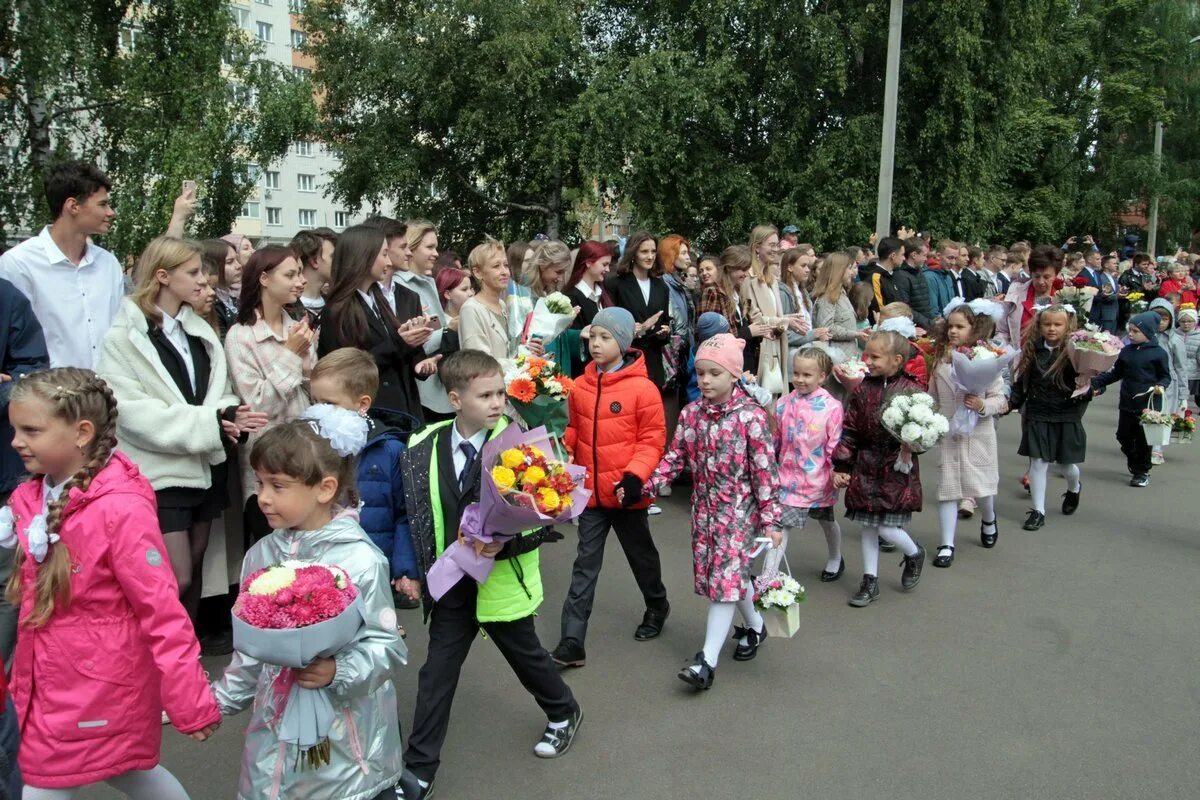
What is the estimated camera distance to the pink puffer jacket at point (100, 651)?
3.04m

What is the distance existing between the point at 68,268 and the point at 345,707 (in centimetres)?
318

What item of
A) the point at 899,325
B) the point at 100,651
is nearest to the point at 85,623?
the point at 100,651

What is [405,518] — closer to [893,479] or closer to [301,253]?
[301,253]

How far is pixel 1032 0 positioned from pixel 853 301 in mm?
15329

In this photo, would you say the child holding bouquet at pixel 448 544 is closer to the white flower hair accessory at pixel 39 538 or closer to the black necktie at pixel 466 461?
the black necktie at pixel 466 461

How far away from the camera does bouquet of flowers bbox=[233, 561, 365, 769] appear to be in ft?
9.23

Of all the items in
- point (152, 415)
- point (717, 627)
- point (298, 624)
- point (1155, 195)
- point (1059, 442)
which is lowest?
point (717, 627)

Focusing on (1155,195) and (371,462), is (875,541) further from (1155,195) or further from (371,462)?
(1155,195)

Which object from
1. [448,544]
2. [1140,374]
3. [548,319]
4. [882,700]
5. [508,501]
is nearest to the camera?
[508,501]

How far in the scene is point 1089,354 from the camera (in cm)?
770

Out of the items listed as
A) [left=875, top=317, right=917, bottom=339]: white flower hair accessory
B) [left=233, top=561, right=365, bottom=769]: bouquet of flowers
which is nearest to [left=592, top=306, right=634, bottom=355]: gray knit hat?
[left=233, top=561, right=365, bottom=769]: bouquet of flowers

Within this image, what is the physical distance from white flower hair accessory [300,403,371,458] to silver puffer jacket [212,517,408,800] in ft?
1.38

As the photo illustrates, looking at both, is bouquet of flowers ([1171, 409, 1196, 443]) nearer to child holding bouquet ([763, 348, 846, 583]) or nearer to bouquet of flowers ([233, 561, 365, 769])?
child holding bouquet ([763, 348, 846, 583])

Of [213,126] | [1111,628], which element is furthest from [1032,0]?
[1111,628]
